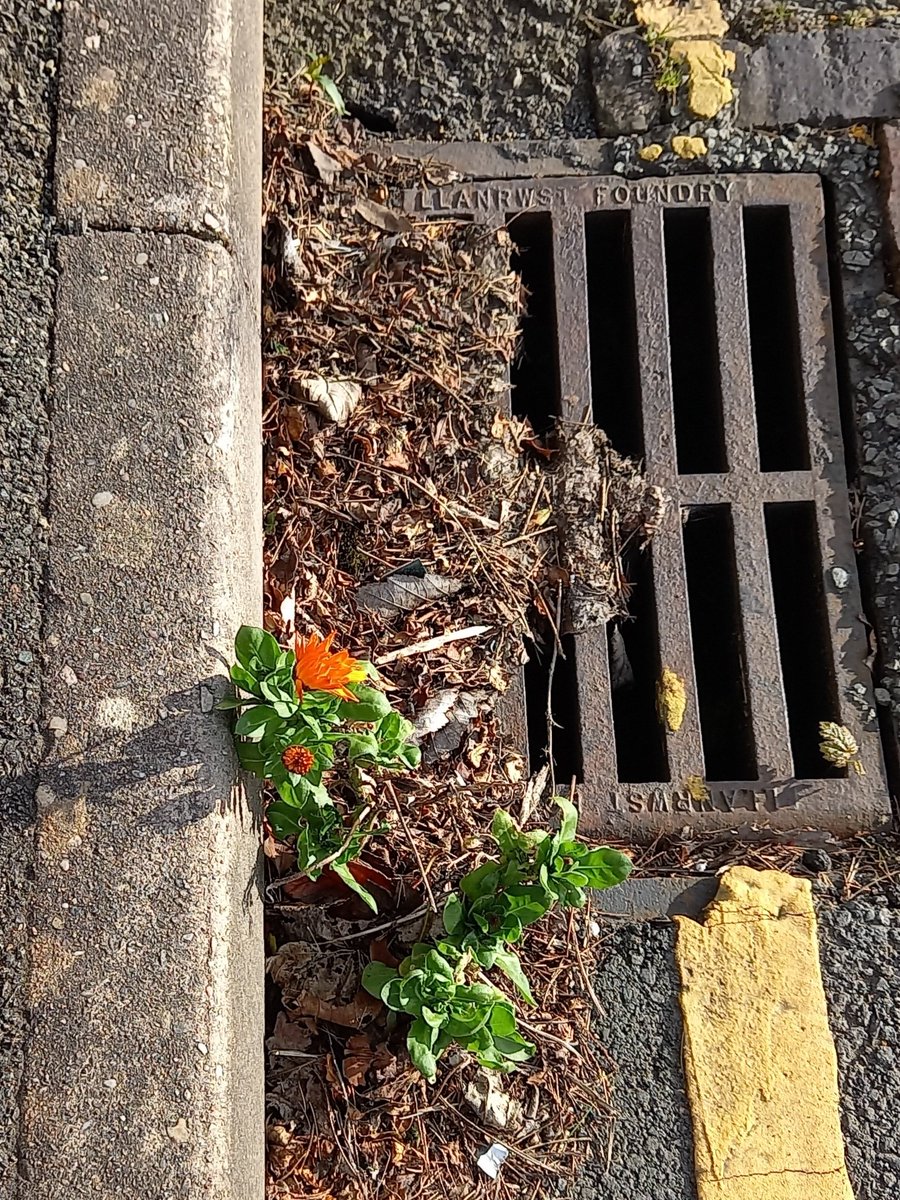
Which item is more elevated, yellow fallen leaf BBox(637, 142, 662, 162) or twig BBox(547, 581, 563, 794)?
yellow fallen leaf BBox(637, 142, 662, 162)

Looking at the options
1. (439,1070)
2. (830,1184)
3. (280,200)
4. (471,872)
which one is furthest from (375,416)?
(830,1184)

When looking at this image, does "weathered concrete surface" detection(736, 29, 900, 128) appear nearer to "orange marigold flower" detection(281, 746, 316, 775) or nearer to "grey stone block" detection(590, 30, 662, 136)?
"grey stone block" detection(590, 30, 662, 136)

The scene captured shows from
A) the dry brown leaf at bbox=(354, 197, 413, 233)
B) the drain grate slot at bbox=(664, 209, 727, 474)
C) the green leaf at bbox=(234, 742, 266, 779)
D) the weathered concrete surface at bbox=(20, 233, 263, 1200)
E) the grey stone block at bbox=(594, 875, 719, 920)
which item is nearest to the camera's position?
the weathered concrete surface at bbox=(20, 233, 263, 1200)

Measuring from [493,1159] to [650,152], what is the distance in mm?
2010

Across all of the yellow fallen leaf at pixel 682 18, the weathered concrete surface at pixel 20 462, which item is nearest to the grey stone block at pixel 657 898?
the weathered concrete surface at pixel 20 462

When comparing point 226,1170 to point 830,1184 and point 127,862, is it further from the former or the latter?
point 830,1184

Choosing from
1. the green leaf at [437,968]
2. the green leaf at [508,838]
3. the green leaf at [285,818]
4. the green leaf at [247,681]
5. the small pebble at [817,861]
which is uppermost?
the green leaf at [247,681]

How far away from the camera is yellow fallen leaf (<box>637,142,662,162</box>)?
6.88 ft

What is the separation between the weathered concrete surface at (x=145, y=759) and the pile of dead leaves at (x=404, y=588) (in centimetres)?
18

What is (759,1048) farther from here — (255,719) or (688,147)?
(688,147)

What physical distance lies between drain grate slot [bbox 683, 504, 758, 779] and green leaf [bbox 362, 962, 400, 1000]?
802 millimetres

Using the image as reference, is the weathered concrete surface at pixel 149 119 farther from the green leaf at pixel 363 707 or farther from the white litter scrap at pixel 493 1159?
the white litter scrap at pixel 493 1159

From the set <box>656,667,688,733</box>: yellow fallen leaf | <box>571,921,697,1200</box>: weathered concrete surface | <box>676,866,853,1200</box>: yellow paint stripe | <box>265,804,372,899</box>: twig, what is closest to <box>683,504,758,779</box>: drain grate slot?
<box>656,667,688,733</box>: yellow fallen leaf

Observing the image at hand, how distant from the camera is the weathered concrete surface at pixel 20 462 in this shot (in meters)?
1.44
